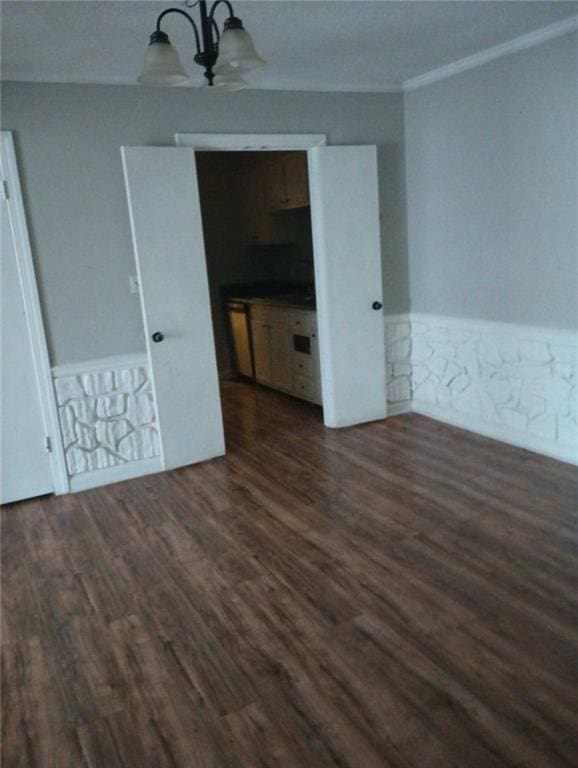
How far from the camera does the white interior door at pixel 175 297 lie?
11.8 ft

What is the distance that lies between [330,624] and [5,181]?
2.84m

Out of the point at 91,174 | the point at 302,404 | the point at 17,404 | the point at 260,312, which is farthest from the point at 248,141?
the point at 302,404

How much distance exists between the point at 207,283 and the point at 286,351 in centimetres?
162

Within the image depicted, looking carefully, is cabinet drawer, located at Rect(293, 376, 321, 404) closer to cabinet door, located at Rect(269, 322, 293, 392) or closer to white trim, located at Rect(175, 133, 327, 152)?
cabinet door, located at Rect(269, 322, 293, 392)

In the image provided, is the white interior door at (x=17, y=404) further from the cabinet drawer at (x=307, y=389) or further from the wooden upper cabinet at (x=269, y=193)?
the wooden upper cabinet at (x=269, y=193)

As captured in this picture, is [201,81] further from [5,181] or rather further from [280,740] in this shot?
[280,740]

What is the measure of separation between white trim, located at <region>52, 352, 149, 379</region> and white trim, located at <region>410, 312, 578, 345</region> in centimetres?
211

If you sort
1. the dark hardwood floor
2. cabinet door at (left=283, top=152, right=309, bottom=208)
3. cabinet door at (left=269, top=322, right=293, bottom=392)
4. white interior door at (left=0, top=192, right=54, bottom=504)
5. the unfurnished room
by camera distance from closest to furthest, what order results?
the dark hardwood floor → the unfurnished room → white interior door at (left=0, top=192, right=54, bottom=504) → cabinet door at (left=283, top=152, right=309, bottom=208) → cabinet door at (left=269, top=322, right=293, bottom=392)

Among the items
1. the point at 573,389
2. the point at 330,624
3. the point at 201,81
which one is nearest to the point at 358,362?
the point at 573,389

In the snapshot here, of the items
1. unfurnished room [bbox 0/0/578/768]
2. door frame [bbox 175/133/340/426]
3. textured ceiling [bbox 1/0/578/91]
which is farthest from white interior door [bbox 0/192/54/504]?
door frame [bbox 175/133/340/426]

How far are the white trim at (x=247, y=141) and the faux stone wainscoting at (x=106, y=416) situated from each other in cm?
143

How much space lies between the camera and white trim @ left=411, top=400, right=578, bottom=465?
3.60 meters

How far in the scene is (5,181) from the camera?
329 centimetres

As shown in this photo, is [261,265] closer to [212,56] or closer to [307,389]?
[307,389]
